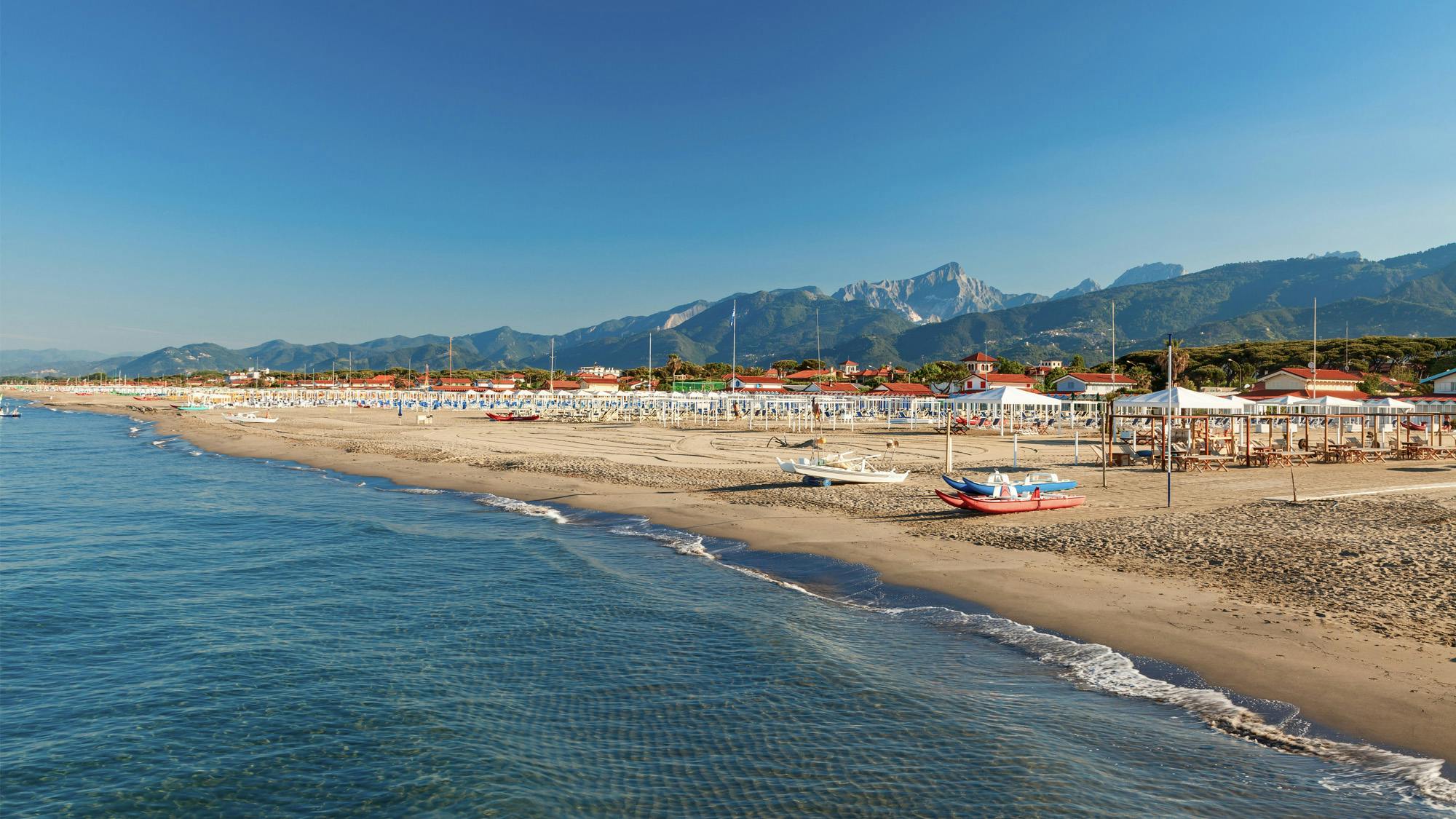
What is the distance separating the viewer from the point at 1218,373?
73812mm

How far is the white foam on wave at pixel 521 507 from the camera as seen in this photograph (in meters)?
20.3

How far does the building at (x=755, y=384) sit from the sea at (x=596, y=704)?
69.8m

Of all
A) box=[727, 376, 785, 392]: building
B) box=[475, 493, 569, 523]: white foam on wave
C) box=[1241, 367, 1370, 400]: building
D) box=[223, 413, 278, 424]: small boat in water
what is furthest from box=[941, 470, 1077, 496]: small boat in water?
box=[727, 376, 785, 392]: building

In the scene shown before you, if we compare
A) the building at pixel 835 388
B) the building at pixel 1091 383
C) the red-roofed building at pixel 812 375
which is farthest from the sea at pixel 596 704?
the red-roofed building at pixel 812 375

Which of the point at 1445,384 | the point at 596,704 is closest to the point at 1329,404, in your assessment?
the point at 1445,384

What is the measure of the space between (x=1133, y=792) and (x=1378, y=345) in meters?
100.0

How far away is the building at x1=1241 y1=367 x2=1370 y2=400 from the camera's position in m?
52.3

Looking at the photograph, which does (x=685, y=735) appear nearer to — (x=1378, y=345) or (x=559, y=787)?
(x=559, y=787)

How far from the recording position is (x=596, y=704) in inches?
335

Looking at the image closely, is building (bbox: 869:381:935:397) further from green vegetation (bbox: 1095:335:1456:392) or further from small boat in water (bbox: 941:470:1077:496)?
small boat in water (bbox: 941:470:1077:496)

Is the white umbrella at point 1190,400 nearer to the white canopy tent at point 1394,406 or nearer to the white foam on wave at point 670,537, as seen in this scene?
the white canopy tent at point 1394,406

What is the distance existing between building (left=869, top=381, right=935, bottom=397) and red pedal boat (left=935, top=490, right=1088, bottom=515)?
5610cm

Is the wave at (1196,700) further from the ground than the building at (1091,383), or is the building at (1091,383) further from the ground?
the building at (1091,383)

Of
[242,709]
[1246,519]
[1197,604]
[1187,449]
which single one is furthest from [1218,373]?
[242,709]
